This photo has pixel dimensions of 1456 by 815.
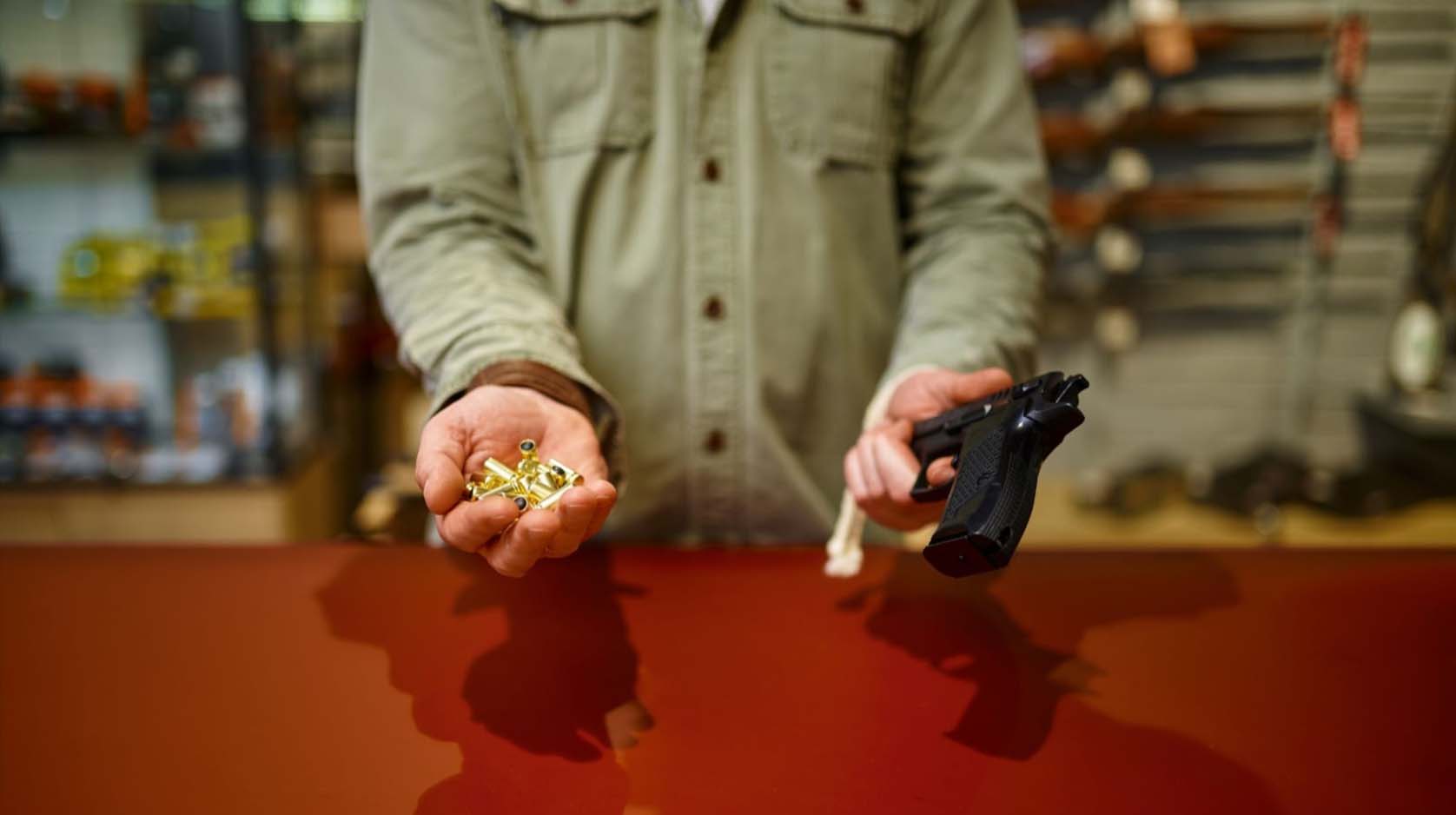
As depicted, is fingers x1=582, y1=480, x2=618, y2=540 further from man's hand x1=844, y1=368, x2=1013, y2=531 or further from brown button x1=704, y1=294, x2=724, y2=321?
brown button x1=704, y1=294, x2=724, y2=321

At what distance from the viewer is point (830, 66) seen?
99cm

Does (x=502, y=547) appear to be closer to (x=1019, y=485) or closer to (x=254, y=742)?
(x=254, y=742)

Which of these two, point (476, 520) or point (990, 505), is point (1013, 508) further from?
point (476, 520)

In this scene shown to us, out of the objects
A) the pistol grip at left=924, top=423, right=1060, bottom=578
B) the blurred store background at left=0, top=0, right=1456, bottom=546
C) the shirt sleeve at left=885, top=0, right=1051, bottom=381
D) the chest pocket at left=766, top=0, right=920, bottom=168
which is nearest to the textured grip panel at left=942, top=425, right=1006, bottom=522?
the pistol grip at left=924, top=423, right=1060, bottom=578

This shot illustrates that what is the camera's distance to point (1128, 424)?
3770 mm

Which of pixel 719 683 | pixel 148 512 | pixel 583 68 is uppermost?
pixel 583 68

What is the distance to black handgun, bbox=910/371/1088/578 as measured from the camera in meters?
0.55

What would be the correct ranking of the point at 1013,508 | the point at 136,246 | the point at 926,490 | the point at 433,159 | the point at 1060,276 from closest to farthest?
the point at 1013,508
the point at 926,490
the point at 433,159
the point at 136,246
the point at 1060,276

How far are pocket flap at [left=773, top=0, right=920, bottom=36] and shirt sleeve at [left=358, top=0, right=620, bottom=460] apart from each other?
312 millimetres

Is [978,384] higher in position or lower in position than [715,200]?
lower

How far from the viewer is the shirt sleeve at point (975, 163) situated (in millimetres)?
997

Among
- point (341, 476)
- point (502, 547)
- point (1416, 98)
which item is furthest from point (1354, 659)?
point (1416, 98)

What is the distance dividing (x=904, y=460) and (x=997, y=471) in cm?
14

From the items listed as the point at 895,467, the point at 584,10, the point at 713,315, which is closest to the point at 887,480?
the point at 895,467
